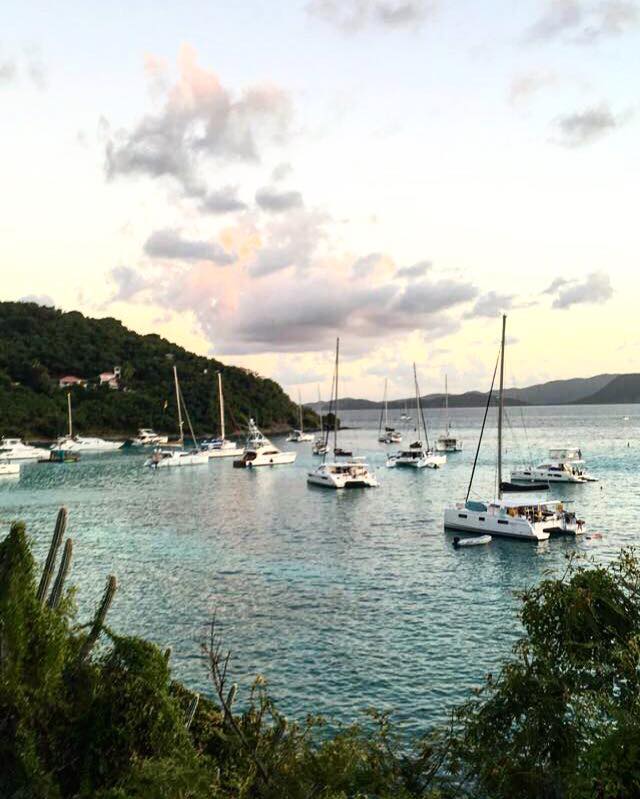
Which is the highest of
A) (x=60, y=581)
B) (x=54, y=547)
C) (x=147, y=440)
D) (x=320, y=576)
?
(x=54, y=547)

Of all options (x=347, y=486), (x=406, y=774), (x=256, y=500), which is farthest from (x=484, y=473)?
(x=406, y=774)

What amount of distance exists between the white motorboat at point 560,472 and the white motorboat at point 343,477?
2266 centimetres

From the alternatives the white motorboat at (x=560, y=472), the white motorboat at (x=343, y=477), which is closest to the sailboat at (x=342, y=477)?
the white motorboat at (x=343, y=477)

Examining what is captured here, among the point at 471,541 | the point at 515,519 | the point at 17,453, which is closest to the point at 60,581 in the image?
the point at 471,541

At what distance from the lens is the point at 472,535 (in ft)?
182

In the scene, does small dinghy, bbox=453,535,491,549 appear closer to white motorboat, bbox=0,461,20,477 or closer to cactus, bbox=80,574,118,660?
cactus, bbox=80,574,118,660

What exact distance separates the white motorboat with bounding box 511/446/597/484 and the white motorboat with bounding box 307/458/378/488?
2266cm

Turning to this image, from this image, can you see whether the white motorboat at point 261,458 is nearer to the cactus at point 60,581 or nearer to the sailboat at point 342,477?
the sailboat at point 342,477

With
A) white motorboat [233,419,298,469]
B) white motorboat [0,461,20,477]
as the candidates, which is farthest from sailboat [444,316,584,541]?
white motorboat [0,461,20,477]

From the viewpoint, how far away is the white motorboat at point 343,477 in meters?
87.4

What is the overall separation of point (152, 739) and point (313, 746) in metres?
9.94

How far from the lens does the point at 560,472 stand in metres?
92.6

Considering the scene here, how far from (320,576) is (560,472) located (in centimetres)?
5827

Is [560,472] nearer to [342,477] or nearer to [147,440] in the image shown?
[342,477]
